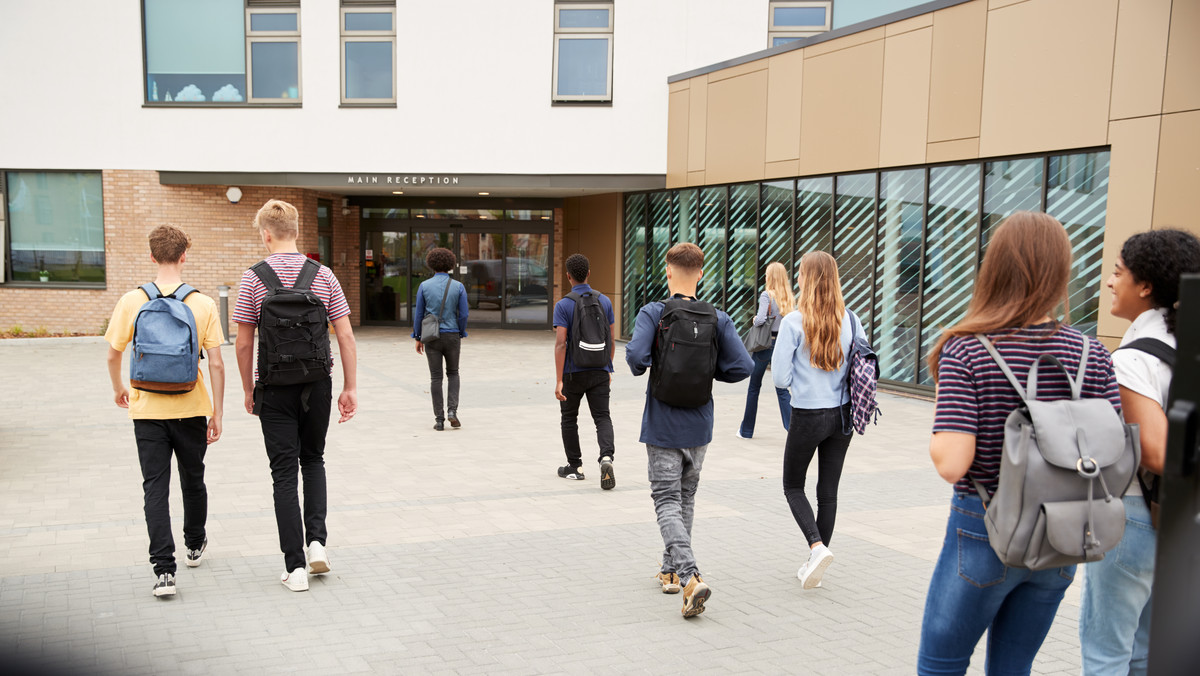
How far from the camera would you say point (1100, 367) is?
2631 millimetres

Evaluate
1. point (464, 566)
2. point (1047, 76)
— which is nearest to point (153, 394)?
point (464, 566)

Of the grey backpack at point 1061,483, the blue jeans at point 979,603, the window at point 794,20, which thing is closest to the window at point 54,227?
the window at point 794,20

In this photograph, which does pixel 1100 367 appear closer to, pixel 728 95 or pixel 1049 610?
pixel 1049 610

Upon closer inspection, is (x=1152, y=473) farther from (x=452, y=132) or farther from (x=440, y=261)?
(x=452, y=132)

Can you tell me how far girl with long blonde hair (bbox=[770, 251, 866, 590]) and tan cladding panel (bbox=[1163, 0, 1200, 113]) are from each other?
20.0 ft

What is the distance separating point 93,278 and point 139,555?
53.0ft

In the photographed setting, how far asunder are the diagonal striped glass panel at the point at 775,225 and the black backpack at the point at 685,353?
33.7 feet

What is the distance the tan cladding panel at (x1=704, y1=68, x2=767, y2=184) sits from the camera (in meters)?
15.1

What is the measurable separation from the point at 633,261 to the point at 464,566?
14.9 m

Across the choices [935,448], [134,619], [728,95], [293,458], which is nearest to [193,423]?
[293,458]

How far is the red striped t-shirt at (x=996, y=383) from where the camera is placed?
258 cm

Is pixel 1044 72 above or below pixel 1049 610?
above

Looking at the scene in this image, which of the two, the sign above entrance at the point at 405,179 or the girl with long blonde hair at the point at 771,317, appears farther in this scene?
the sign above entrance at the point at 405,179

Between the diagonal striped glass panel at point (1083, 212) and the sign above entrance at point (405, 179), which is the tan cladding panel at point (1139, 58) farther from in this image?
the sign above entrance at point (405, 179)
